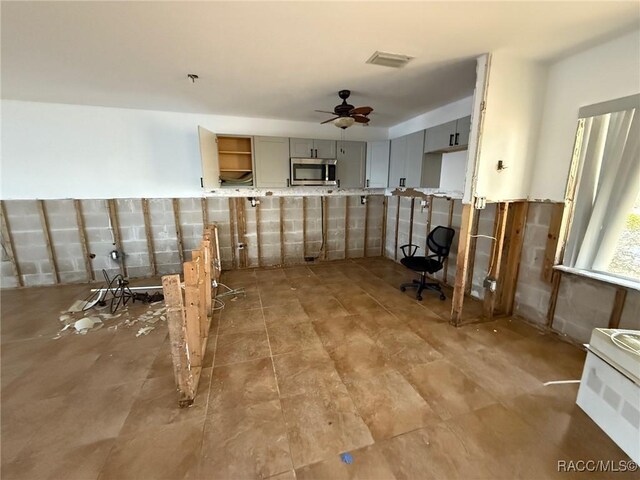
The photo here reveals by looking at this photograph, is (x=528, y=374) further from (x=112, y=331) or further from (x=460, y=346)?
(x=112, y=331)

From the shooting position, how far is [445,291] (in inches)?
160

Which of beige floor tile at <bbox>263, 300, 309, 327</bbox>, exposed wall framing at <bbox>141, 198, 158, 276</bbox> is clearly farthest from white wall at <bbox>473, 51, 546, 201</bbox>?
exposed wall framing at <bbox>141, 198, 158, 276</bbox>

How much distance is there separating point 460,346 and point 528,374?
0.55m

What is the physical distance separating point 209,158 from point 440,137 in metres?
3.48

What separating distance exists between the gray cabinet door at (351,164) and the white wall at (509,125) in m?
2.71

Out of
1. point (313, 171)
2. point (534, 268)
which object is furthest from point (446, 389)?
point (313, 171)

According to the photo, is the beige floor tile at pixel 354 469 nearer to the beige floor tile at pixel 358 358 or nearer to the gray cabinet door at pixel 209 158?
the beige floor tile at pixel 358 358

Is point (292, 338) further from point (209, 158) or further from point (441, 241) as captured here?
point (209, 158)

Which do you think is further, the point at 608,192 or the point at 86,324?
the point at 86,324

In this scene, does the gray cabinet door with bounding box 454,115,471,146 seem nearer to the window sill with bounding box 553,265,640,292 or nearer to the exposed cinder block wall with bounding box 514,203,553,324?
the exposed cinder block wall with bounding box 514,203,553,324

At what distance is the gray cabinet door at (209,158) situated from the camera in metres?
3.96

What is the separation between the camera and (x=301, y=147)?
15.7ft

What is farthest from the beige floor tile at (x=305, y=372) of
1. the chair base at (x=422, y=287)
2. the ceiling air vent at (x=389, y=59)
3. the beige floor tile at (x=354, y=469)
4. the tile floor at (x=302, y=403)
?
the ceiling air vent at (x=389, y=59)

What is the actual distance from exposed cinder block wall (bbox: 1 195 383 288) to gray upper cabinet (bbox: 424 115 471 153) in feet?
5.84
